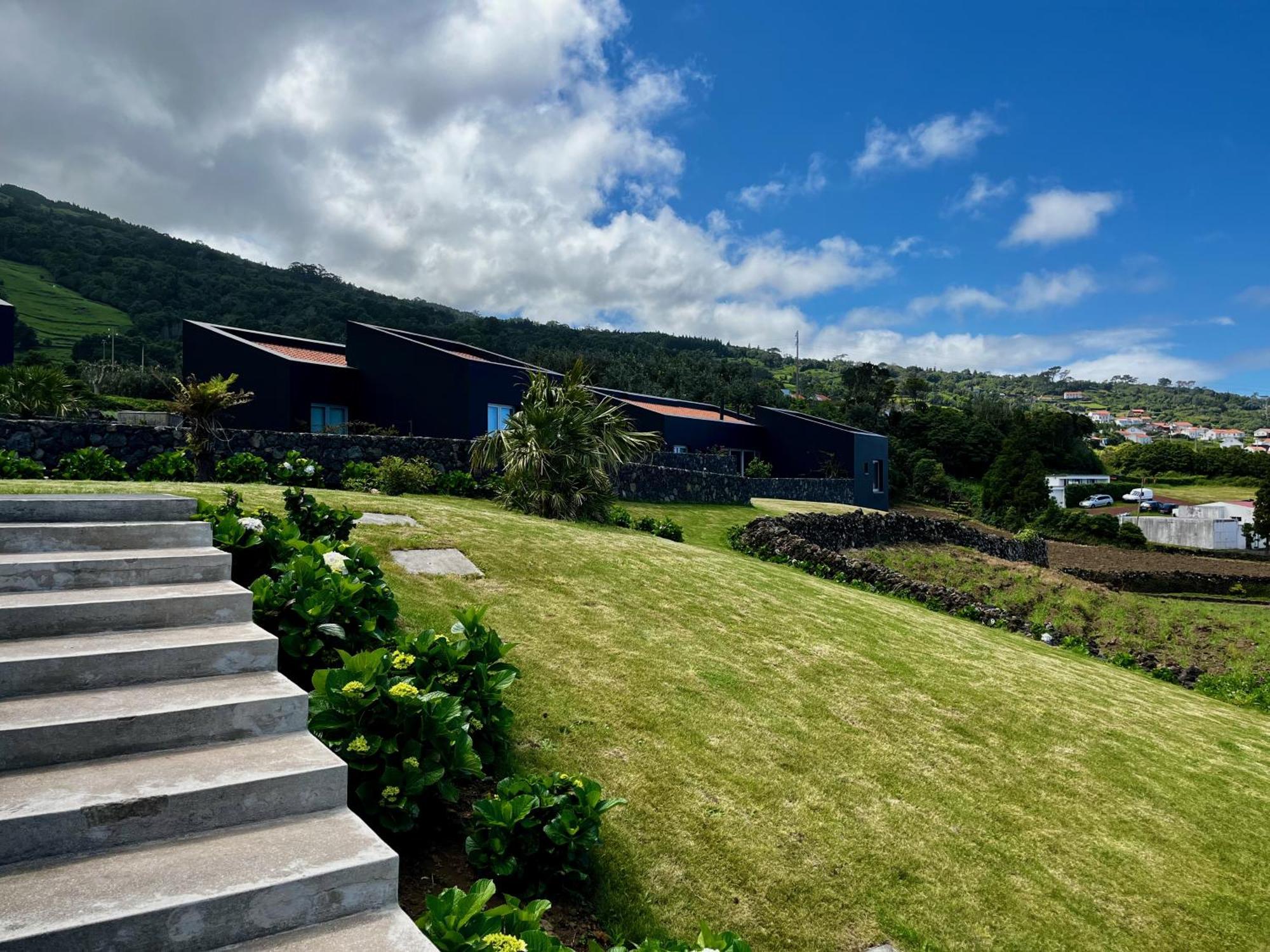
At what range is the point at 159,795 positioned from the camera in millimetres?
2648

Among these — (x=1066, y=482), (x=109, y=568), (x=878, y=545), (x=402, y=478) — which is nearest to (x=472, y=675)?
(x=109, y=568)

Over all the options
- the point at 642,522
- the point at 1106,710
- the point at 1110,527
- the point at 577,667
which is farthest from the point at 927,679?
the point at 1110,527

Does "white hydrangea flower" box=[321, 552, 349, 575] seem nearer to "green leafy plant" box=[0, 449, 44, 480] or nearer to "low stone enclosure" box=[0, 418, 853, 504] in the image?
"green leafy plant" box=[0, 449, 44, 480]

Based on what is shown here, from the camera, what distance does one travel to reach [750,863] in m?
3.81

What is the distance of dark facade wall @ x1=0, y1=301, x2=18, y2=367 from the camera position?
2158cm

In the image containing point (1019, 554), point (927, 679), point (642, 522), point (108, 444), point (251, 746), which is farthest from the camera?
point (1019, 554)

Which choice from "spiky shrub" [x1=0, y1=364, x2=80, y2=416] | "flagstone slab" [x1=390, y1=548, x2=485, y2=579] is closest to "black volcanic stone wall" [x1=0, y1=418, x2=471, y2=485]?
"spiky shrub" [x1=0, y1=364, x2=80, y2=416]

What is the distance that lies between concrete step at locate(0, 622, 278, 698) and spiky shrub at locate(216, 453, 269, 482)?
9502 millimetres

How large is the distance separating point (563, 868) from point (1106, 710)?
670 cm

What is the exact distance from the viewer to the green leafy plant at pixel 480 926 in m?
2.33

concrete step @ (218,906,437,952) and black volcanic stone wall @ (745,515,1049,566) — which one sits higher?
concrete step @ (218,906,437,952)

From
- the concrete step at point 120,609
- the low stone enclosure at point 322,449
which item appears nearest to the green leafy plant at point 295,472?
the low stone enclosure at point 322,449

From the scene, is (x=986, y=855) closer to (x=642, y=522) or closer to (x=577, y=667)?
(x=577, y=667)

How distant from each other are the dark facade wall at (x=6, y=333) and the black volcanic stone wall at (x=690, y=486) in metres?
18.3
